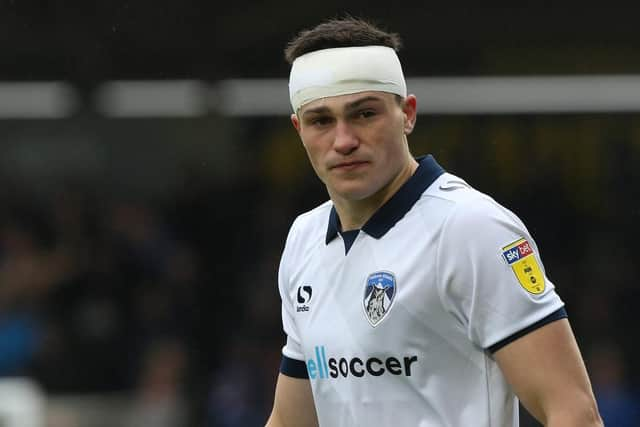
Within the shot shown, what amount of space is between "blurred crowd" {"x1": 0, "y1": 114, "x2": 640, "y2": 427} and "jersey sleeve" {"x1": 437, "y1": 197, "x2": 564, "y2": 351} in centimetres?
415

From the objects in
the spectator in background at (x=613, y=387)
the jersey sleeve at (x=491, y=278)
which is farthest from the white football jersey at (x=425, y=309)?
the spectator in background at (x=613, y=387)

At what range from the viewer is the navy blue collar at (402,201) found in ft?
8.04

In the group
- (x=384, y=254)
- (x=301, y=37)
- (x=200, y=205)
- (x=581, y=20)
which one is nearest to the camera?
(x=384, y=254)

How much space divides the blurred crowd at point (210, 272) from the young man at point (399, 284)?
388 cm

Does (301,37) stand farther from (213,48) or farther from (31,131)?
(31,131)

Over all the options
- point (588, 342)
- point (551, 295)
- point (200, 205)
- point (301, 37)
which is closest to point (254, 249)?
point (200, 205)

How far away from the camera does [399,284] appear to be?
235 centimetres

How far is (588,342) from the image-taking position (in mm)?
6570

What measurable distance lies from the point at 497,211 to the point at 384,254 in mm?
252

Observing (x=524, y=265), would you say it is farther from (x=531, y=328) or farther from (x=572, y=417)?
Result: (x=572, y=417)

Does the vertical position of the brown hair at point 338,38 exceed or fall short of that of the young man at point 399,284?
it exceeds it

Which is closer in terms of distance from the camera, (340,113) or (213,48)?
(340,113)

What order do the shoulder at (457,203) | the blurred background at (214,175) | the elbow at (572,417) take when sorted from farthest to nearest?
the blurred background at (214,175) → the shoulder at (457,203) → the elbow at (572,417)

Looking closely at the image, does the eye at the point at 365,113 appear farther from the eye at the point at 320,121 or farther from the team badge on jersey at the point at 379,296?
the team badge on jersey at the point at 379,296
